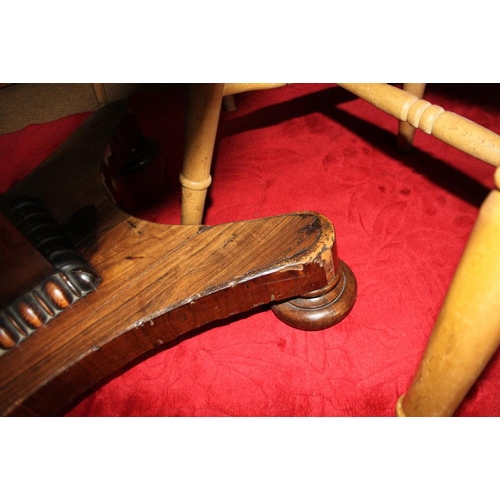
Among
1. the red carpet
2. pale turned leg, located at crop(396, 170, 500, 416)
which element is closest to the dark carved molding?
the red carpet

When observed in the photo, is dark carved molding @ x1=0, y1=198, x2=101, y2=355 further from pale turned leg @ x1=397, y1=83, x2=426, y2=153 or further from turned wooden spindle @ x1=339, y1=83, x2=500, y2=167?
pale turned leg @ x1=397, y1=83, x2=426, y2=153

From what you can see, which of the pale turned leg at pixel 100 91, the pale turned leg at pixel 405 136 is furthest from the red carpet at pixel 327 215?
the pale turned leg at pixel 100 91

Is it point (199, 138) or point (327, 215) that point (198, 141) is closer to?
point (199, 138)

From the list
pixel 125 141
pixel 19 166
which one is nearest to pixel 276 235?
pixel 125 141

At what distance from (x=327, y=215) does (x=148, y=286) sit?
0.42 m

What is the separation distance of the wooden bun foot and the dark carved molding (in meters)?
0.29

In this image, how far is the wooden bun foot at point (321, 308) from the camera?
0.68m

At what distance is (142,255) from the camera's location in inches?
25.1

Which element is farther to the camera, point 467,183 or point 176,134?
point 176,134

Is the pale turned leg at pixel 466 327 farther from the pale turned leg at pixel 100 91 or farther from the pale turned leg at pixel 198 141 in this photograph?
the pale turned leg at pixel 100 91

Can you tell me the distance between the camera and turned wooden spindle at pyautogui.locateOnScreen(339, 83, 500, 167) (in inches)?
24.3

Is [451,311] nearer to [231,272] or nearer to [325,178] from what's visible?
[231,272]

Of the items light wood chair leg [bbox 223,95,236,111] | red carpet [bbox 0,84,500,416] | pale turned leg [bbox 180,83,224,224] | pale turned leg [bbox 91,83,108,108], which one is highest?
pale turned leg [bbox 180,83,224,224]

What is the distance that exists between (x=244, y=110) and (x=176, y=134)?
0.20 metres
